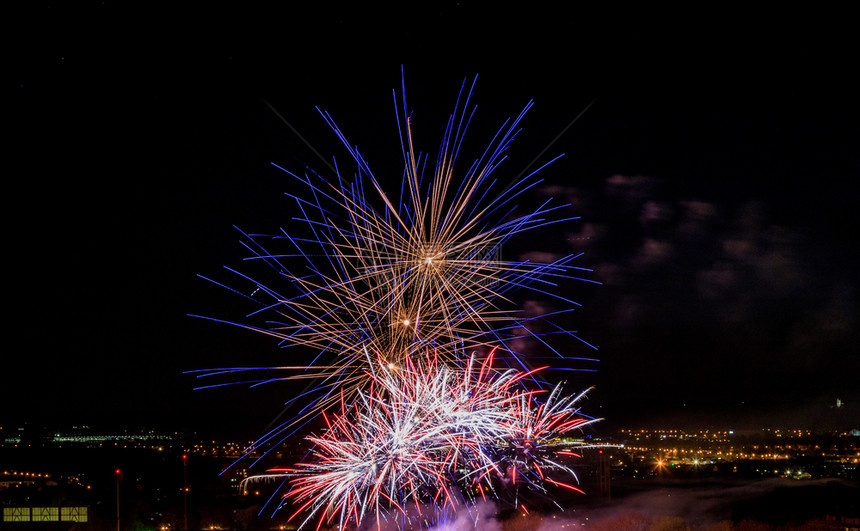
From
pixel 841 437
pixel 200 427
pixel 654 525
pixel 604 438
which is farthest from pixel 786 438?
pixel 200 427

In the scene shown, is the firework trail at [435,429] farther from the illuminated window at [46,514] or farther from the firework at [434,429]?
the illuminated window at [46,514]

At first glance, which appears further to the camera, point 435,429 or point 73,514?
point 73,514

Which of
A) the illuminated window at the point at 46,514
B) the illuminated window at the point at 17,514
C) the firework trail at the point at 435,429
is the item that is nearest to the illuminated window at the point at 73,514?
the illuminated window at the point at 46,514

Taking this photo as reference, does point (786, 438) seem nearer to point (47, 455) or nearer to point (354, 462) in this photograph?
point (354, 462)

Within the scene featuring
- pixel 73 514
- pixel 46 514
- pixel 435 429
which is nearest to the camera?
pixel 435 429

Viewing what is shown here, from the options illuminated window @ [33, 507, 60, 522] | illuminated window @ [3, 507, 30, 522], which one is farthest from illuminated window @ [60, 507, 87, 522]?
illuminated window @ [3, 507, 30, 522]

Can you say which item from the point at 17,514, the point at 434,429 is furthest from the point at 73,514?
the point at 434,429

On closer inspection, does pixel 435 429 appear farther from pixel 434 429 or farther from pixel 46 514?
pixel 46 514
